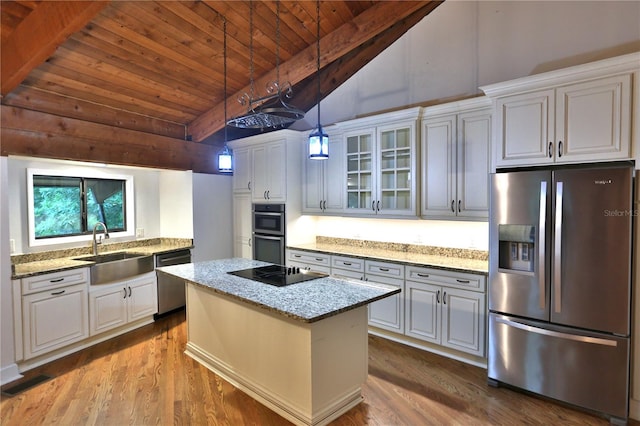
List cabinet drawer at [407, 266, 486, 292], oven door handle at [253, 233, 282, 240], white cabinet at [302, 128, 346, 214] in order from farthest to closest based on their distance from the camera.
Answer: oven door handle at [253, 233, 282, 240] → white cabinet at [302, 128, 346, 214] → cabinet drawer at [407, 266, 486, 292]

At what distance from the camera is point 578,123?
2430mm

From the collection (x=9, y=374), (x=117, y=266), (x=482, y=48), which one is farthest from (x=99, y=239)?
(x=482, y=48)

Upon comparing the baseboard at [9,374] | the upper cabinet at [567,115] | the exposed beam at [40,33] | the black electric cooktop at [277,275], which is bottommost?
the baseboard at [9,374]

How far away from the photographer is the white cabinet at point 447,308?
2979mm

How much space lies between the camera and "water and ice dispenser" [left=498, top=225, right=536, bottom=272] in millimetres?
2537

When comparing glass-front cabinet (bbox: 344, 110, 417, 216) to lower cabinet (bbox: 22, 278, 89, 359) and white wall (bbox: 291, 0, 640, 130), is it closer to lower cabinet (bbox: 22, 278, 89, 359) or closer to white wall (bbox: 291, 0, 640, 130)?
white wall (bbox: 291, 0, 640, 130)

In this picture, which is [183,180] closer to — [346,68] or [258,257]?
[258,257]

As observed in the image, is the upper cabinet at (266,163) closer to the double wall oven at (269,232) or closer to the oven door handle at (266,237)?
the double wall oven at (269,232)

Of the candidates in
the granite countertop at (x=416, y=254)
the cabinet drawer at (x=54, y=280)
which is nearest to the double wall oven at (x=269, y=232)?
the granite countertop at (x=416, y=254)

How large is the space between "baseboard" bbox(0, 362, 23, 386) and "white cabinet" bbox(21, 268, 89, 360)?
0.41 feet

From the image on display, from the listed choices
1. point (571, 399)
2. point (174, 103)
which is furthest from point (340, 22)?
point (571, 399)

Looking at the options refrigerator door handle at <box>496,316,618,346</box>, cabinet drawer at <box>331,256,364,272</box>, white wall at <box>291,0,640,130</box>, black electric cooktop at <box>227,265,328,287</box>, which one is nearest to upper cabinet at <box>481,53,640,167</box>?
white wall at <box>291,0,640,130</box>

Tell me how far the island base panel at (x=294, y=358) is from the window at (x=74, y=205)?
2.34m

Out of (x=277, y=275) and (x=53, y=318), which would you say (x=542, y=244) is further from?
(x=53, y=318)
